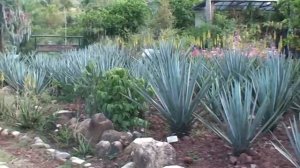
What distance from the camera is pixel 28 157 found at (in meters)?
6.54

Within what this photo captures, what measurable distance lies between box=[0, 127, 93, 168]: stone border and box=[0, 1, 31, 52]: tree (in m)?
13.9

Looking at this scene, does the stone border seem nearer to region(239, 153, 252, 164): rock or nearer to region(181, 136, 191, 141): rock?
region(181, 136, 191, 141): rock

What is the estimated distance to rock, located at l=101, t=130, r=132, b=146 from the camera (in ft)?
20.2

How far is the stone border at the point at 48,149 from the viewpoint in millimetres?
6039

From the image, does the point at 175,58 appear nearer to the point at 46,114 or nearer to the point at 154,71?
the point at 154,71

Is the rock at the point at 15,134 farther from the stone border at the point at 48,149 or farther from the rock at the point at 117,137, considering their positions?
the rock at the point at 117,137

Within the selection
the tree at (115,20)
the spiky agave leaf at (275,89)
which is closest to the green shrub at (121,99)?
the spiky agave leaf at (275,89)

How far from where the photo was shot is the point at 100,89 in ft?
22.7

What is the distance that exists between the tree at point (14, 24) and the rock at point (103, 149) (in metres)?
15.7

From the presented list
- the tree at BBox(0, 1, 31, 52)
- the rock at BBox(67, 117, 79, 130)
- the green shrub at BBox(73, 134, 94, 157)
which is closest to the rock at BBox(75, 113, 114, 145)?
the green shrub at BBox(73, 134, 94, 157)

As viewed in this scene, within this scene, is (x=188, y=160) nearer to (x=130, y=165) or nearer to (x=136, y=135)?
(x=130, y=165)

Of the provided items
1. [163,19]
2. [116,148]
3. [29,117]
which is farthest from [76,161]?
[163,19]

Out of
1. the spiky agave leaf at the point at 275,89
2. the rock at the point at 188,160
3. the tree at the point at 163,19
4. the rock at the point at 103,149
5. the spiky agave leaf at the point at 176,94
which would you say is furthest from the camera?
the tree at the point at 163,19

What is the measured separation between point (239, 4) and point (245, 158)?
22.9m
